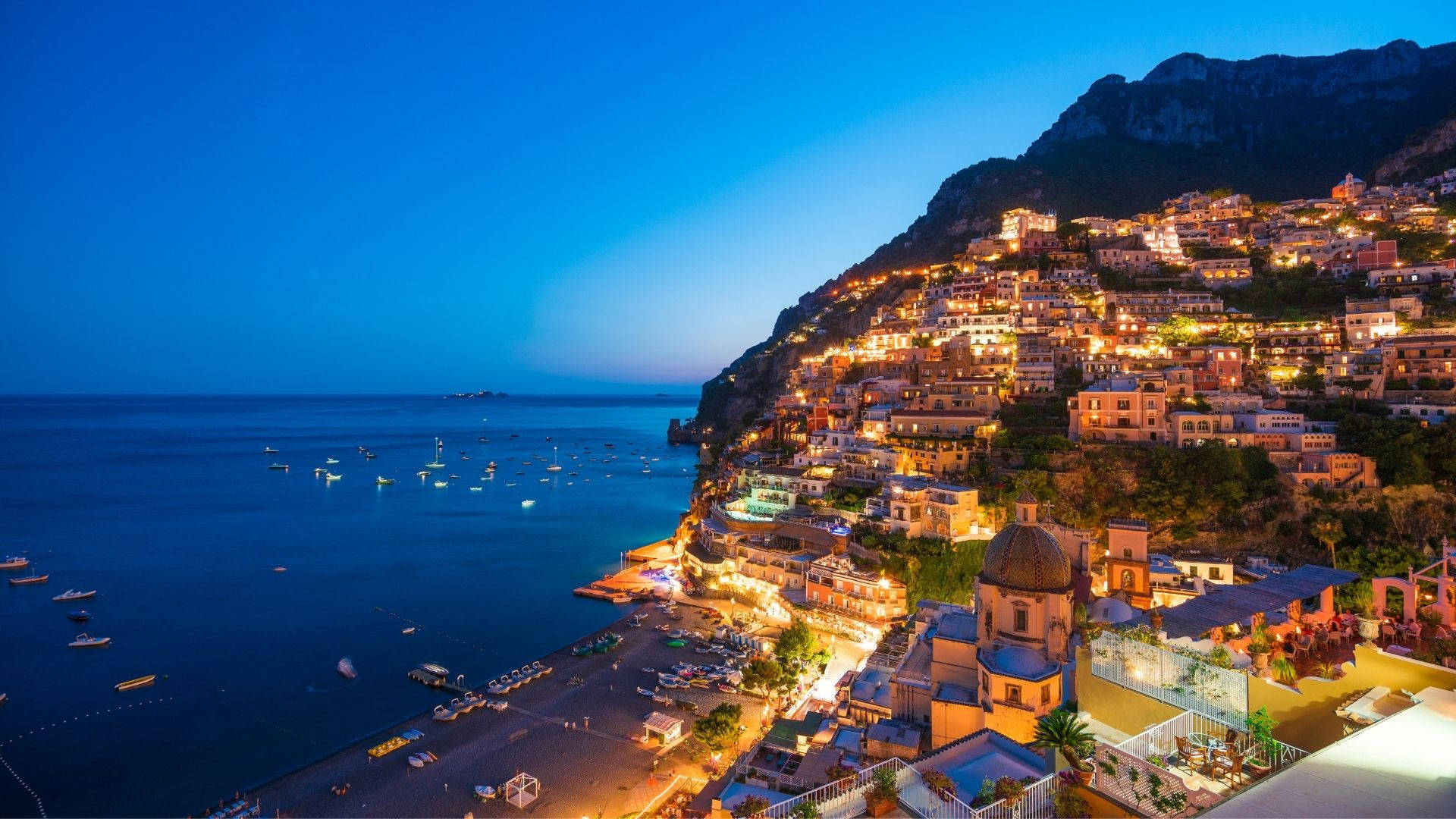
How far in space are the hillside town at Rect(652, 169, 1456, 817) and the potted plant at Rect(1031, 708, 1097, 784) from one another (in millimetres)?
50

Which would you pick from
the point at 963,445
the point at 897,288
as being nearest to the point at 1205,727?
the point at 963,445

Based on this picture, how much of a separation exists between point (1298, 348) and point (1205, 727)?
55.5 metres

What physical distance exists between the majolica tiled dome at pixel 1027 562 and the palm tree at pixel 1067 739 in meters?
8.82

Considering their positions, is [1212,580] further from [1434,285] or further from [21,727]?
[21,727]

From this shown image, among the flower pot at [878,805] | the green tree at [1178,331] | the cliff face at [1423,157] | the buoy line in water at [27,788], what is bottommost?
the buoy line in water at [27,788]

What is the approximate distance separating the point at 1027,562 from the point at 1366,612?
13.2 meters

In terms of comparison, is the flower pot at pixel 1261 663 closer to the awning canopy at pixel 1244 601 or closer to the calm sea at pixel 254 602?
the awning canopy at pixel 1244 601

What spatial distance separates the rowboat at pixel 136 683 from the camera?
33.8 meters

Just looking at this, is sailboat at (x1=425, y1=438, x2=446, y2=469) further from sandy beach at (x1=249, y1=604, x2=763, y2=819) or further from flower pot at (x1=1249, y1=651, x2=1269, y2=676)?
flower pot at (x1=1249, y1=651, x2=1269, y2=676)

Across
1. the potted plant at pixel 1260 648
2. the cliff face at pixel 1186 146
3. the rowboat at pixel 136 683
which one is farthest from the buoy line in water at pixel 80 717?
the cliff face at pixel 1186 146

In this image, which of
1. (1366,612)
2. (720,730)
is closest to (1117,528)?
(1366,612)

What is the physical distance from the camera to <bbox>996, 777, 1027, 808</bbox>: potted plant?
378 inches

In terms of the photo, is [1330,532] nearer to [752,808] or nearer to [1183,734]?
[1183,734]

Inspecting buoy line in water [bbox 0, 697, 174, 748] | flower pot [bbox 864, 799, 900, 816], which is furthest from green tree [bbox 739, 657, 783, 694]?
buoy line in water [bbox 0, 697, 174, 748]
